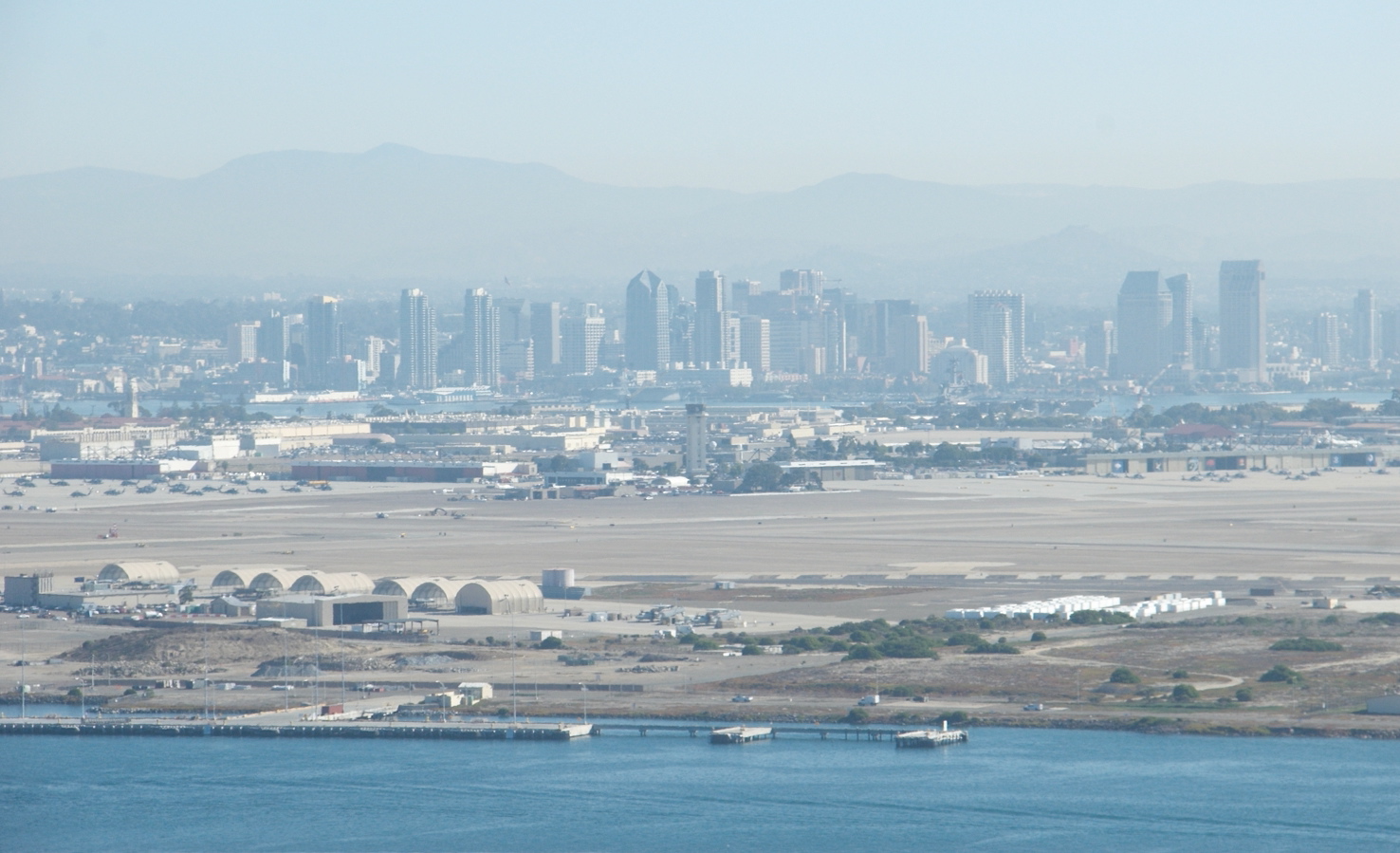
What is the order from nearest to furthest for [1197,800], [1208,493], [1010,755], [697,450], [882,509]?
[1197,800] < [1010,755] < [882,509] < [1208,493] < [697,450]

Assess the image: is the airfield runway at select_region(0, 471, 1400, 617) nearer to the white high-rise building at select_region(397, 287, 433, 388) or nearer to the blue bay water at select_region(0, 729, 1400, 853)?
the blue bay water at select_region(0, 729, 1400, 853)

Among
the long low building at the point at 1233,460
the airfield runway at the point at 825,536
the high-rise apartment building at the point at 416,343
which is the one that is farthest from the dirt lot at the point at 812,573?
the high-rise apartment building at the point at 416,343

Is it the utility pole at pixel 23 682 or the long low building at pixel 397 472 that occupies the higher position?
the long low building at pixel 397 472

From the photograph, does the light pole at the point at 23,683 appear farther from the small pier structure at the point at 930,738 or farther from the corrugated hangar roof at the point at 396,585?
the small pier structure at the point at 930,738

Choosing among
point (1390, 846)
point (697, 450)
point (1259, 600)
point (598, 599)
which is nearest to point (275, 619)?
point (598, 599)

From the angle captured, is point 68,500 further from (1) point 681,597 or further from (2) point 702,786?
(2) point 702,786

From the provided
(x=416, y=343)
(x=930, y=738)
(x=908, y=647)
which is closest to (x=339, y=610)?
(x=908, y=647)
